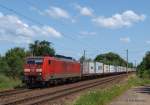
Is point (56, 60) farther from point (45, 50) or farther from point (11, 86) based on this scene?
point (45, 50)

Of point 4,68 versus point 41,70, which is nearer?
point 41,70

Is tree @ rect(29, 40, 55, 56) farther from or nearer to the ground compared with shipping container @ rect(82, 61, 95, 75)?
farther from the ground

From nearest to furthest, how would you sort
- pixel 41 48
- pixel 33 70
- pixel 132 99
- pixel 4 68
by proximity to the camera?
pixel 132 99, pixel 33 70, pixel 4 68, pixel 41 48

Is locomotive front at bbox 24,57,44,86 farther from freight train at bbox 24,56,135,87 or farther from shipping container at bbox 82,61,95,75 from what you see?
shipping container at bbox 82,61,95,75

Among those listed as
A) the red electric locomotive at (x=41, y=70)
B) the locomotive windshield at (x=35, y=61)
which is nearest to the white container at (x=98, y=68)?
the red electric locomotive at (x=41, y=70)

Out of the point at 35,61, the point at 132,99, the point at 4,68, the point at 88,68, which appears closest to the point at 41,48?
the point at 88,68

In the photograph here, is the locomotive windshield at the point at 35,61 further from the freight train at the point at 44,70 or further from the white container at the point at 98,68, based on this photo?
the white container at the point at 98,68

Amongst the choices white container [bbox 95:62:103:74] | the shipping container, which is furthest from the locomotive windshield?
white container [bbox 95:62:103:74]

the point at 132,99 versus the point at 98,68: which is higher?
the point at 98,68

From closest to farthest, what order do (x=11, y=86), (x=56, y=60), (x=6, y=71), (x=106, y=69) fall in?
(x=11, y=86) < (x=56, y=60) < (x=6, y=71) < (x=106, y=69)

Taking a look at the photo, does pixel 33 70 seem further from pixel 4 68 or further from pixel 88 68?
pixel 88 68

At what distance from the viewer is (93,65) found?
75.5 meters

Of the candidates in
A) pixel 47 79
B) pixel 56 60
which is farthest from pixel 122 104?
pixel 56 60

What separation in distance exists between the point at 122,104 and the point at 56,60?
22.4 meters
